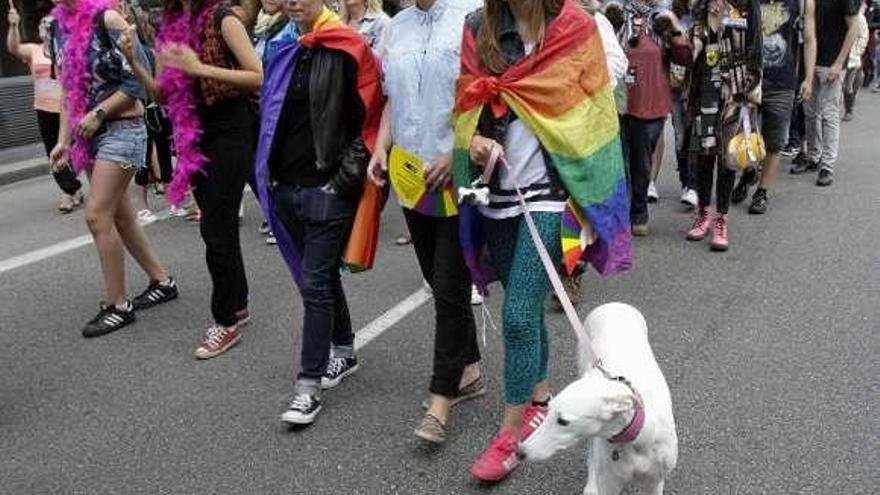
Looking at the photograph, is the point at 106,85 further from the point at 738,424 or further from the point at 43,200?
the point at 43,200

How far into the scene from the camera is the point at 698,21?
5.82m

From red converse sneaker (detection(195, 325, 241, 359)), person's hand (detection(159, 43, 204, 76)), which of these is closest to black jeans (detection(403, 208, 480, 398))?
person's hand (detection(159, 43, 204, 76))

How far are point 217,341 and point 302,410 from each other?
1.01m

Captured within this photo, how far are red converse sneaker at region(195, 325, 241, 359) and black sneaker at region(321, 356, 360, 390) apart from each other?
0.69 meters

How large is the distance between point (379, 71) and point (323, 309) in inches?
38.4

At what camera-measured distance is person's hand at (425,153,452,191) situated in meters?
3.11

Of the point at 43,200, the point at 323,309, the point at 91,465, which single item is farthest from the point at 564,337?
the point at 43,200

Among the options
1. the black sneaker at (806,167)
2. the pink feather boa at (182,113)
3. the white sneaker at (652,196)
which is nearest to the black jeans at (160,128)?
the pink feather boa at (182,113)

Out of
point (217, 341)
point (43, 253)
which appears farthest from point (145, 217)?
point (217, 341)

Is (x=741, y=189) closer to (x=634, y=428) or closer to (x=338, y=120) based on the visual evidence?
(x=338, y=120)

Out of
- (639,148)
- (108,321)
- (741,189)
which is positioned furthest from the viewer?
(741,189)

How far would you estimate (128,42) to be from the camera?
13.3ft

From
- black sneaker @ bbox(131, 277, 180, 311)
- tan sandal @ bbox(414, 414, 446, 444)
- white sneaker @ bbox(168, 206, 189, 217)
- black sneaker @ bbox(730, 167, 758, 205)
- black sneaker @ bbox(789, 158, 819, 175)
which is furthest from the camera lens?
black sneaker @ bbox(789, 158, 819, 175)

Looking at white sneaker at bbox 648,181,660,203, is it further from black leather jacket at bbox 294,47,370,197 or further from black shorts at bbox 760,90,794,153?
black leather jacket at bbox 294,47,370,197
